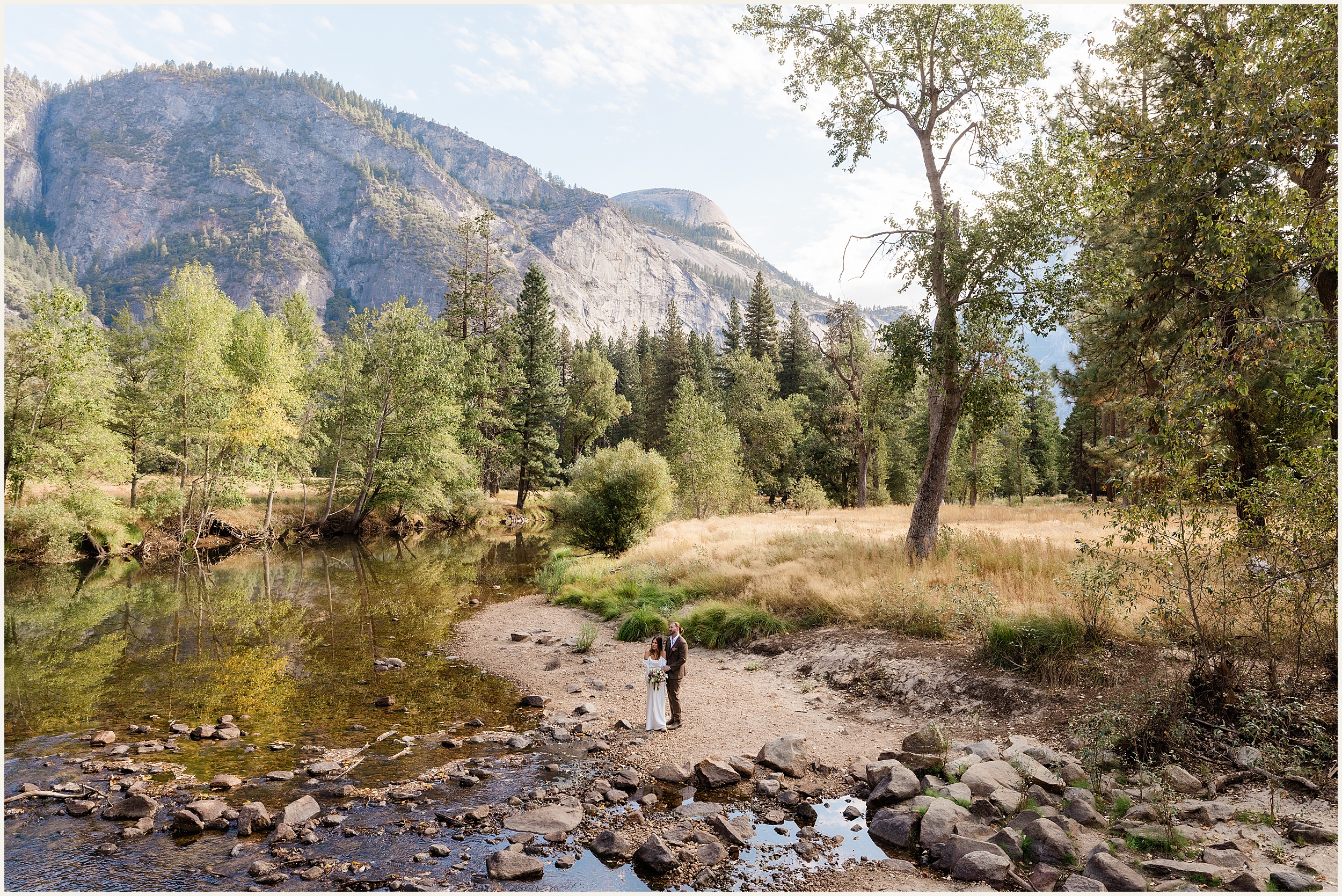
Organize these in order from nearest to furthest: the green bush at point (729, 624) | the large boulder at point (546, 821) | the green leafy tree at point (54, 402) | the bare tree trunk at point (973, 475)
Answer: the large boulder at point (546, 821) → the green bush at point (729, 624) → the green leafy tree at point (54, 402) → the bare tree trunk at point (973, 475)

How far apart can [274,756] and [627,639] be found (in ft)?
27.5

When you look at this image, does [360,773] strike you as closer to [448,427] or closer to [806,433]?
[448,427]

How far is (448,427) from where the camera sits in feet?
143

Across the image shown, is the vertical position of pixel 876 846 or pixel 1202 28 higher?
pixel 1202 28

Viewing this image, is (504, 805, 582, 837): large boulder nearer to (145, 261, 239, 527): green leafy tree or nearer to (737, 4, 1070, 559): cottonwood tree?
(737, 4, 1070, 559): cottonwood tree

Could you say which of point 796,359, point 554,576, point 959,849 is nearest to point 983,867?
point 959,849

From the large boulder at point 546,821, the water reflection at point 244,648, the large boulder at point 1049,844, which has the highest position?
the large boulder at point 1049,844

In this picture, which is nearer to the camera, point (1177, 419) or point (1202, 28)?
point (1177, 419)

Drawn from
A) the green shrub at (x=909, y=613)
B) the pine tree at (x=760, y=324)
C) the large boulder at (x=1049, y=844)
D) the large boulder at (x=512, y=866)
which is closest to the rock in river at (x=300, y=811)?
the large boulder at (x=512, y=866)

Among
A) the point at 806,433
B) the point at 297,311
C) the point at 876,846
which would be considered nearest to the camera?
the point at 876,846

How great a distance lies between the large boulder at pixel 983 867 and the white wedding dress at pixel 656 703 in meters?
5.20

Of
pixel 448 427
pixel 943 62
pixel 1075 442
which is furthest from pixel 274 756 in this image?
pixel 1075 442

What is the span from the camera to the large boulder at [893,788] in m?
8.27

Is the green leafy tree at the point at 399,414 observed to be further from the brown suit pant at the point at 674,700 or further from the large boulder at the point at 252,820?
the large boulder at the point at 252,820
